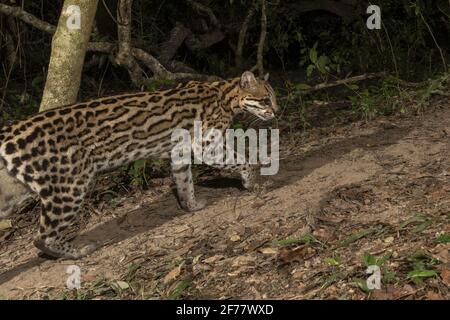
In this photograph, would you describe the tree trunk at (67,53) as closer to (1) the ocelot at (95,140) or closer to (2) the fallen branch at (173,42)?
(1) the ocelot at (95,140)

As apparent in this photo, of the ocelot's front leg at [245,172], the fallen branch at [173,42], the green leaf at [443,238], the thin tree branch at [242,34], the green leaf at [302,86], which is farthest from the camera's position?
the fallen branch at [173,42]

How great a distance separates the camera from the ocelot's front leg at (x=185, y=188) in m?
7.25

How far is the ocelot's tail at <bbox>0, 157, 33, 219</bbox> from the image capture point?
656cm

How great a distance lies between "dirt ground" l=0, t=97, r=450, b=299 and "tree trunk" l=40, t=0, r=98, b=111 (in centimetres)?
126

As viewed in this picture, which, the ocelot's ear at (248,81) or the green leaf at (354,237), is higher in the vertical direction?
the ocelot's ear at (248,81)

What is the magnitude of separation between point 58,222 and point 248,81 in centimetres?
247

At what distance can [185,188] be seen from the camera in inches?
288

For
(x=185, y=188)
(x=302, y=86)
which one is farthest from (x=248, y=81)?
(x=302, y=86)

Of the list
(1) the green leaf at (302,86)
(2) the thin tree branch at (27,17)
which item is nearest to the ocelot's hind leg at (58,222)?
(1) the green leaf at (302,86)

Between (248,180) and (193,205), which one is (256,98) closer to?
(248,180)

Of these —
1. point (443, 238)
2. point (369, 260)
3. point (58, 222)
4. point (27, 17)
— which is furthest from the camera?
point (27, 17)

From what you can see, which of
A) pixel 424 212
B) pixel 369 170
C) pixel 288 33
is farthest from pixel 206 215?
pixel 288 33

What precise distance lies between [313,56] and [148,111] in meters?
2.89
